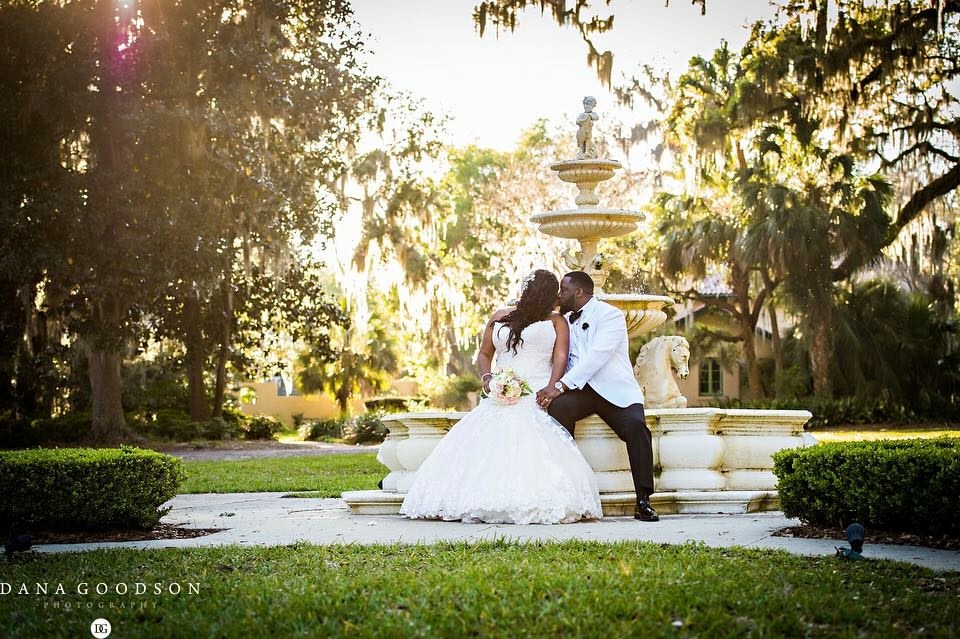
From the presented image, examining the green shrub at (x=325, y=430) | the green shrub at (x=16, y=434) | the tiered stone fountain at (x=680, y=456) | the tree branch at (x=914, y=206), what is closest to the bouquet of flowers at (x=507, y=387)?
the tiered stone fountain at (x=680, y=456)

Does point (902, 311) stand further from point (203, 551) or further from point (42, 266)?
point (203, 551)

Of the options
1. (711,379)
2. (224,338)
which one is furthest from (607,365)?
(711,379)

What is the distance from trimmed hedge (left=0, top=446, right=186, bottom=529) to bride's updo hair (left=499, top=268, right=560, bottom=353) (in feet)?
9.58

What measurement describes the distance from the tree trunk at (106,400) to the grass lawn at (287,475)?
490 centimetres

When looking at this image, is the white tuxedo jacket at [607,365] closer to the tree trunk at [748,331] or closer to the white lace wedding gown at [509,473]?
the white lace wedding gown at [509,473]

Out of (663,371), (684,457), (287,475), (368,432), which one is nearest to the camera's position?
(684,457)

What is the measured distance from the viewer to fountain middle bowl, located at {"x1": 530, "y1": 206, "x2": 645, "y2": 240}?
11.7 m

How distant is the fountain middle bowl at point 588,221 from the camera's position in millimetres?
11727

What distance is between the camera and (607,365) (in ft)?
28.6

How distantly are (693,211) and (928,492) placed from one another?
2557cm

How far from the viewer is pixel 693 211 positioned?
104 ft

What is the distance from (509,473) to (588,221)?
423 cm

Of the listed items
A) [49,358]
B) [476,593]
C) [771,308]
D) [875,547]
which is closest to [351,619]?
[476,593]

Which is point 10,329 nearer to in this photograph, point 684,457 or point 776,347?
point 776,347
